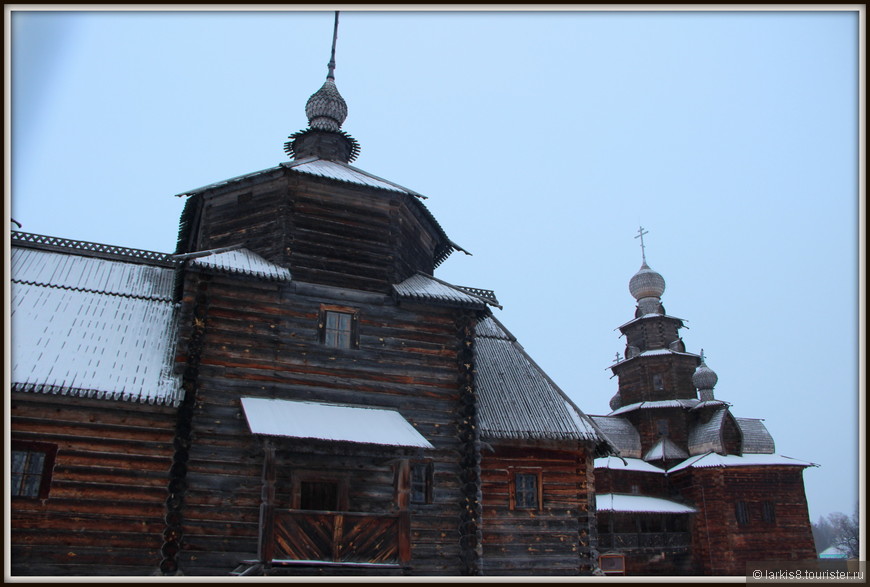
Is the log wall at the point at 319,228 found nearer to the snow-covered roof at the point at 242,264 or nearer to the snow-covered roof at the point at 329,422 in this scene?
the snow-covered roof at the point at 242,264

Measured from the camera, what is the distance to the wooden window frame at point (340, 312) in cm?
1405

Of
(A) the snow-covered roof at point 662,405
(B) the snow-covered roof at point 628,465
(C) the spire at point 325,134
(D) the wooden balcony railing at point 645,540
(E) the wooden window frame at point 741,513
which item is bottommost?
(D) the wooden balcony railing at point 645,540

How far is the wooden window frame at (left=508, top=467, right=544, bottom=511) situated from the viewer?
15.2 metres

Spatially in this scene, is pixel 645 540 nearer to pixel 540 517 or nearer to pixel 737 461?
pixel 737 461

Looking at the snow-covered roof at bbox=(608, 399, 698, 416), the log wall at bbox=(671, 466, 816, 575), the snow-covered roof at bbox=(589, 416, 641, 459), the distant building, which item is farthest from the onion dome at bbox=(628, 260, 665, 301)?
the log wall at bbox=(671, 466, 816, 575)

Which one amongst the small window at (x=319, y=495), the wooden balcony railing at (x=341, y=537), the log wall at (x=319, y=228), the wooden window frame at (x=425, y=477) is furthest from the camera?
the log wall at (x=319, y=228)

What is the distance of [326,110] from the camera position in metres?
19.8

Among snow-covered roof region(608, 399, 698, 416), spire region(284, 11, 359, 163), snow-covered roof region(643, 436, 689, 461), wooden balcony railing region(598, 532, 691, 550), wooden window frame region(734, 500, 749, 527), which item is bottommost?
wooden balcony railing region(598, 532, 691, 550)

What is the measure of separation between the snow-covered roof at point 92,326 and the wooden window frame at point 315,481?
281 centimetres

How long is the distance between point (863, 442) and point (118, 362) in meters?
12.4

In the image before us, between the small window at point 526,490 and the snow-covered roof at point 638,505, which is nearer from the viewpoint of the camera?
the small window at point 526,490

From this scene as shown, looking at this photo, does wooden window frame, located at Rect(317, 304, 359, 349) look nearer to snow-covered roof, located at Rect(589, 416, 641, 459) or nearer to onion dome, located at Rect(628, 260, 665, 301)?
snow-covered roof, located at Rect(589, 416, 641, 459)

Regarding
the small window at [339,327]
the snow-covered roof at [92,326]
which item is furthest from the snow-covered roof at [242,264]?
the snow-covered roof at [92,326]

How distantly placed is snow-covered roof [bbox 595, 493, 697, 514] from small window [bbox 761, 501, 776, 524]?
3.43 metres
